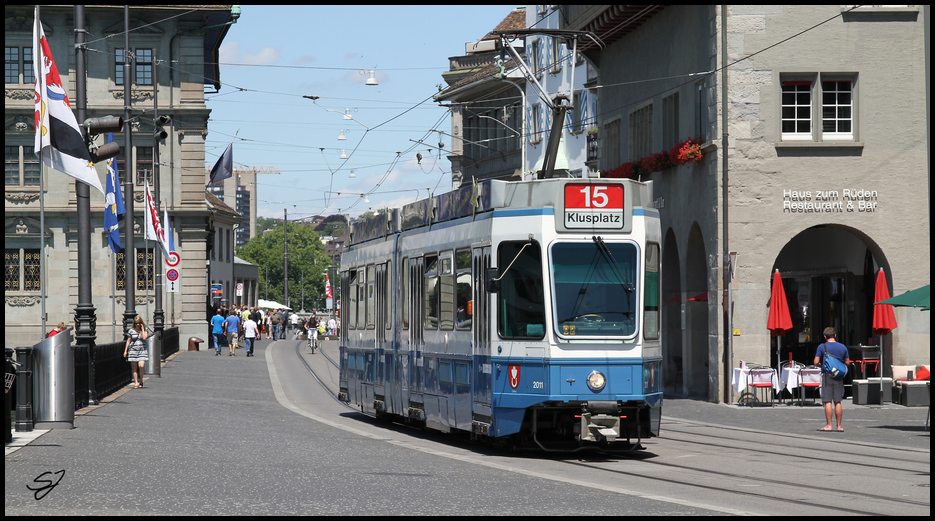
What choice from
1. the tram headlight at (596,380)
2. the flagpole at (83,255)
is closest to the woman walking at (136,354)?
the flagpole at (83,255)

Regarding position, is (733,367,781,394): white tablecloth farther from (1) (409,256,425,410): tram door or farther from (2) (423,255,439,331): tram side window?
(2) (423,255,439,331): tram side window

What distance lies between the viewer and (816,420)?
22.1 m

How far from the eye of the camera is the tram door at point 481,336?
603 inches

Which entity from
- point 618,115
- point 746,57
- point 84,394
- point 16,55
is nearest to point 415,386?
point 84,394

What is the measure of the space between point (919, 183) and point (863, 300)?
3439mm

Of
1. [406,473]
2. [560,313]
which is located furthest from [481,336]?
[406,473]

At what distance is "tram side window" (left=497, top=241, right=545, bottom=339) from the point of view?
14906 mm

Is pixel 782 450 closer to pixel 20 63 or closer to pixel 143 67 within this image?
pixel 143 67

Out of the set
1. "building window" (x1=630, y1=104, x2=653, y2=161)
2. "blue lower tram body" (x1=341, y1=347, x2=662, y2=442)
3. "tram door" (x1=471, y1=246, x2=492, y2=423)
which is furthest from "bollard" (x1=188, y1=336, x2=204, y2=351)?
"tram door" (x1=471, y1=246, x2=492, y2=423)

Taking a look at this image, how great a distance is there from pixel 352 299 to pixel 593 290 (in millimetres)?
8382

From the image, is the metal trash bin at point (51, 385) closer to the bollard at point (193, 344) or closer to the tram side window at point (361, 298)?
the tram side window at point (361, 298)

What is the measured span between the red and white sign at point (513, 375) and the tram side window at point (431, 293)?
240 cm

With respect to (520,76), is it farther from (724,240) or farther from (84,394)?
(84,394)

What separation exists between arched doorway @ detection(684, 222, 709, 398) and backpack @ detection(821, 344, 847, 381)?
31.7ft
